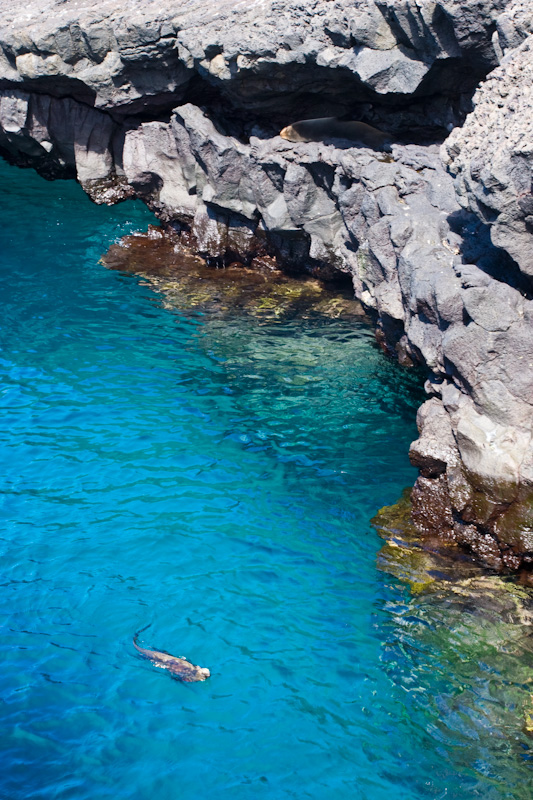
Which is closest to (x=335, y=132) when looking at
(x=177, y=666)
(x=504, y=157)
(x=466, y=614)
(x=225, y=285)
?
(x=225, y=285)

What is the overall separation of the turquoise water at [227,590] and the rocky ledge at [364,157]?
3.44 feet

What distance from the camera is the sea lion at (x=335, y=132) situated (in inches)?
413

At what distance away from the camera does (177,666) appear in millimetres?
5832

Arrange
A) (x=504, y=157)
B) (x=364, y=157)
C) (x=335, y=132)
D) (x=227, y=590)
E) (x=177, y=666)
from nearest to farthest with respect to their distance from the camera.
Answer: (x=177, y=666)
(x=504, y=157)
(x=227, y=590)
(x=364, y=157)
(x=335, y=132)

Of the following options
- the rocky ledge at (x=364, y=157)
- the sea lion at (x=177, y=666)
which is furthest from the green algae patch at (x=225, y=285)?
the sea lion at (x=177, y=666)

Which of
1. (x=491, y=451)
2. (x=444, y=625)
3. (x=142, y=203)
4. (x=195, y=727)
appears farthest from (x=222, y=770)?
(x=142, y=203)

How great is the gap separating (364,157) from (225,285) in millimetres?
3531

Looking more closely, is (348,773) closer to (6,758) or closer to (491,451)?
(6,758)

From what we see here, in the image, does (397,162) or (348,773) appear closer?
(348,773)

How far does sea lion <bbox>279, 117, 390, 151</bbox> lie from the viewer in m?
10.5

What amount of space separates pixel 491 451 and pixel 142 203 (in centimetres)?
1112

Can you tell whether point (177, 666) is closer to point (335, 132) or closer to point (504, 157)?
point (504, 157)

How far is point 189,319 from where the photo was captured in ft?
37.6

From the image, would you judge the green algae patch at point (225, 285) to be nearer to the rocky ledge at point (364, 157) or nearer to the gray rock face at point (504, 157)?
the rocky ledge at point (364, 157)
